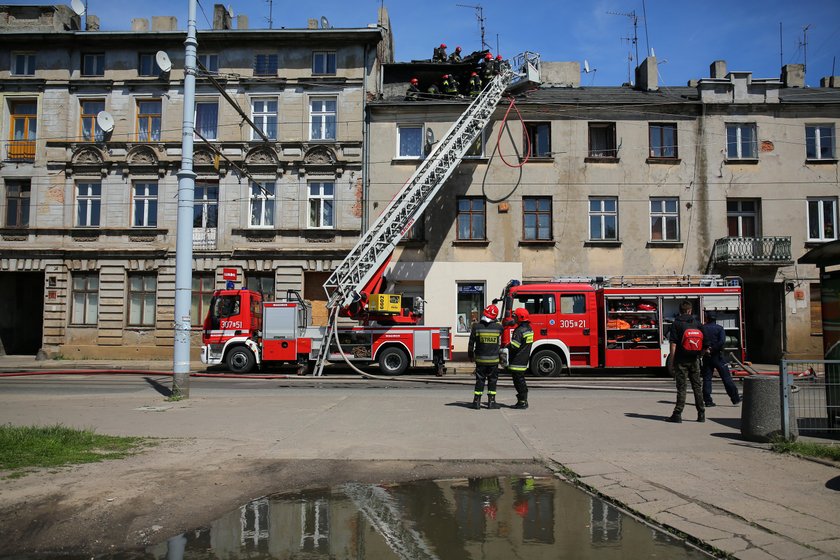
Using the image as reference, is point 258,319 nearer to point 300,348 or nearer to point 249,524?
point 300,348

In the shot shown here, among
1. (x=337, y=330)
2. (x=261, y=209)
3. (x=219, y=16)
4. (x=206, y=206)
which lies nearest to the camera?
(x=337, y=330)

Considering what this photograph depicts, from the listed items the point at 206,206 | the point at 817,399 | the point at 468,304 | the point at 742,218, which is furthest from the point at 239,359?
the point at 742,218

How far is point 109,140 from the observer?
2756cm

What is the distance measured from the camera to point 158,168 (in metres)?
27.4

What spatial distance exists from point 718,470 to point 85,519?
609 centimetres

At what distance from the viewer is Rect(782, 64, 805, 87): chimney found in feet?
94.3

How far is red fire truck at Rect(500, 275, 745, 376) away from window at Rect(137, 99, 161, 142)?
18.2 m

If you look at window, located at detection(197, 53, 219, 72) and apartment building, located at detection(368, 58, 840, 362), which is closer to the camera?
apartment building, located at detection(368, 58, 840, 362)

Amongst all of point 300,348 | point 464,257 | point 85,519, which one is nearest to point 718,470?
point 85,519

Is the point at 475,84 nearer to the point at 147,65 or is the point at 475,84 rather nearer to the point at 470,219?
the point at 470,219

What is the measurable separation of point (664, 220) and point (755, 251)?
372 centimetres

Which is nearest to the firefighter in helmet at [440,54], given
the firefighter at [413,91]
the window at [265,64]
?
the firefighter at [413,91]

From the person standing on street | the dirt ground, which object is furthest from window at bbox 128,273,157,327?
the person standing on street

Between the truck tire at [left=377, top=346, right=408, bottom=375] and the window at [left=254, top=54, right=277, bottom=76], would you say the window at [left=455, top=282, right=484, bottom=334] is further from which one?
the window at [left=254, top=54, right=277, bottom=76]
